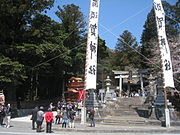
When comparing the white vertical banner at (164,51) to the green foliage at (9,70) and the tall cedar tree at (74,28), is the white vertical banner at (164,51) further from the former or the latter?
the tall cedar tree at (74,28)

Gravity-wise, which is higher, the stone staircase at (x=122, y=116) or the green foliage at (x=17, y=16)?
the green foliage at (x=17, y=16)

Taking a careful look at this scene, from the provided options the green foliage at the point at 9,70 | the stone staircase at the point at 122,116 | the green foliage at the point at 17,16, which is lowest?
the stone staircase at the point at 122,116

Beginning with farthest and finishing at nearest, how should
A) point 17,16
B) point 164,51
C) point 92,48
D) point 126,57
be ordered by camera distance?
point 126,57 < point 17,16 < point 92,48 < point 164,51

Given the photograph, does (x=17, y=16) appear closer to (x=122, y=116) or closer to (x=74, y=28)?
(x=74, y=28)

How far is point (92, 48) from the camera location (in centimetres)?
1759

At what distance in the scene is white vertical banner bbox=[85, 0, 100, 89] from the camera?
55.7 ft

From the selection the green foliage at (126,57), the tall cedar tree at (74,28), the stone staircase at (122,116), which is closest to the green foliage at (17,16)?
the tall cedar tree at (74,28)

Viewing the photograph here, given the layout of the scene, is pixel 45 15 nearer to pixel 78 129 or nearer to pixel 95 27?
pixel 95 27

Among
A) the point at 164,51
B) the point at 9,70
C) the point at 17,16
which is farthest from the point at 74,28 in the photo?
the point at 164,51

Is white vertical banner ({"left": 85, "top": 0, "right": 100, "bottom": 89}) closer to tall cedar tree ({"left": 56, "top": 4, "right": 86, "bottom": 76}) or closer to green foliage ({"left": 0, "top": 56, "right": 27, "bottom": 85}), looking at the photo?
green foliage ({"left": 0, "top": 56, "right": 27, "bottom": 85})

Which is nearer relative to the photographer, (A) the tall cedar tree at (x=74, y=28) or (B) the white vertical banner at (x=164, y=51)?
(B) the white vertical banner at (x=164, y=51)

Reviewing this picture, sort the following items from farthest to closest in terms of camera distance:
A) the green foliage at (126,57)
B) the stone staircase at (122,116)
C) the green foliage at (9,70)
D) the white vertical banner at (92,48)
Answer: the green foliage at (126,57) → the green foliage at (9,70) → the stone staircase at (122,116) → the white vertical banner at (92,48)

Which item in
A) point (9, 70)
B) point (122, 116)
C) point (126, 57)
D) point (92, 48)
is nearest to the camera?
point (92, 48)

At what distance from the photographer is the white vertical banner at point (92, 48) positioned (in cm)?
1698
